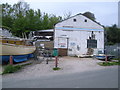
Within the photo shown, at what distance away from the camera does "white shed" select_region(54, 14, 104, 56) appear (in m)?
21.2

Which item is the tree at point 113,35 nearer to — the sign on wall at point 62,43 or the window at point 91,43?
the window at point 91,43

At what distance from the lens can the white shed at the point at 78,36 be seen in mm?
21172

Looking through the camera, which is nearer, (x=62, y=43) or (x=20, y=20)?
(x=62, y=43)

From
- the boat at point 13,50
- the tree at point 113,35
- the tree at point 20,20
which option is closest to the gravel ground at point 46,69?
the boat at point 13,50

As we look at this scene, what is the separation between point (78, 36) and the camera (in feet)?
71.4

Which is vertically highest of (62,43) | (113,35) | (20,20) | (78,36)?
(20,20)

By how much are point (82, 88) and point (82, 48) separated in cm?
1537

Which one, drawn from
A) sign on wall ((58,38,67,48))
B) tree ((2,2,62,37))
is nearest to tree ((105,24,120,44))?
tree ((2,2,62,37))

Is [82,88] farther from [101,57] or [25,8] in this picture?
[25,8]

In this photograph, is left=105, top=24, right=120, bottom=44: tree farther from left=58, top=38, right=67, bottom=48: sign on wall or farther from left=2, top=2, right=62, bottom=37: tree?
left=58, top=38, right=67, bottom=48: sign on wall

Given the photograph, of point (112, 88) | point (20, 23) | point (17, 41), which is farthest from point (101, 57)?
point (20, 23)

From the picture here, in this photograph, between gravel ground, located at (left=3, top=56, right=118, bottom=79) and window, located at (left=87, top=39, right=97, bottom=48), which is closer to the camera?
gravel ground, located at (left=3, top=56, right=118, bottom=79)

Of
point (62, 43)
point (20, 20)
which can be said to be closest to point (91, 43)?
point (62, 43)

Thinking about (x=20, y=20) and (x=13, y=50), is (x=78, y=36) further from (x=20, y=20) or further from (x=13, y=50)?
(x=20, y=20)
